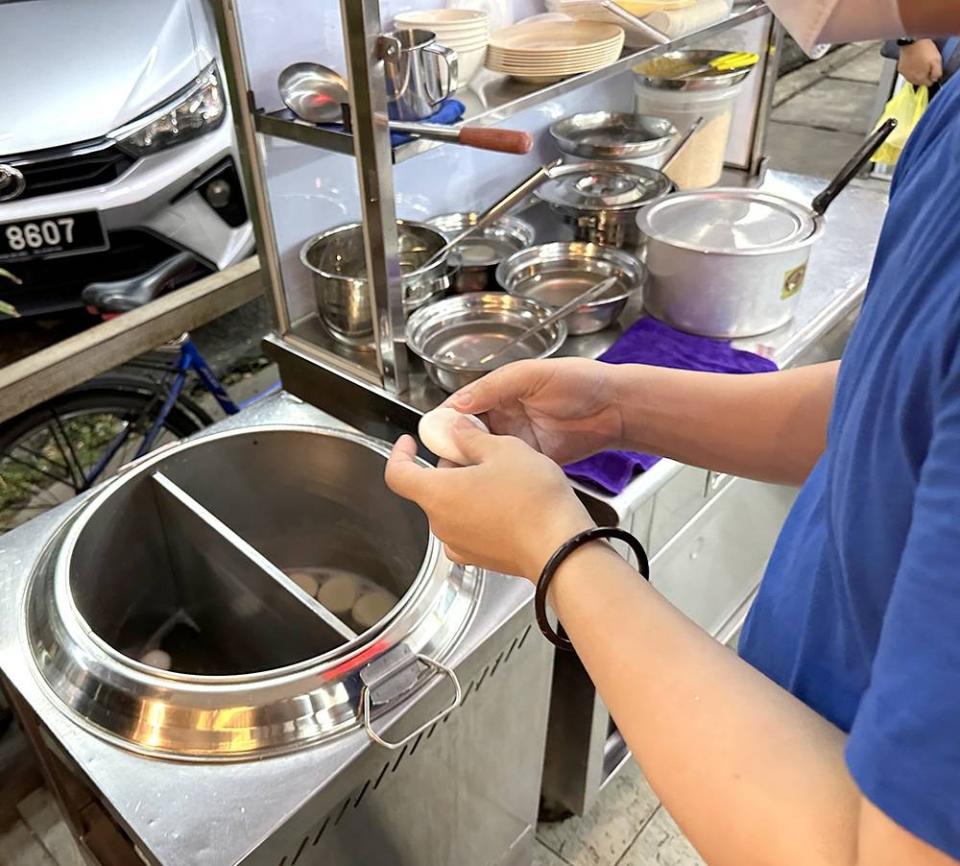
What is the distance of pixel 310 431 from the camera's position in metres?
1.31

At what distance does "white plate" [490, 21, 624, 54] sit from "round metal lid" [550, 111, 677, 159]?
0.32 metres

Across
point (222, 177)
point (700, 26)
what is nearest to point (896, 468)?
point (700, 26)

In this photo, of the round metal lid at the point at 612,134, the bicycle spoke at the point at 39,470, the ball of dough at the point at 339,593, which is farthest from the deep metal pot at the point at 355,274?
the bicycle spoke at the point at 39,470

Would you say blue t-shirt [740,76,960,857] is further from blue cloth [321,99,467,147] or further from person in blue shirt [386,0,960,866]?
blue cloth [321,99,467,147]

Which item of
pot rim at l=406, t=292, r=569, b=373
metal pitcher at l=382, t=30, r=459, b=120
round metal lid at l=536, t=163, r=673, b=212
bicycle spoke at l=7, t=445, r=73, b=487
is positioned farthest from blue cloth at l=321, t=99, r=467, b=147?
bicycle spoke at l=7, t=445, r=73, b=487

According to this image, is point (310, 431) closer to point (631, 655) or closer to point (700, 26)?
point (631, 655)

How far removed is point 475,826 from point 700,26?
4.54 feet

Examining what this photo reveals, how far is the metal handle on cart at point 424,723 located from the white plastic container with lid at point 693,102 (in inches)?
52.4

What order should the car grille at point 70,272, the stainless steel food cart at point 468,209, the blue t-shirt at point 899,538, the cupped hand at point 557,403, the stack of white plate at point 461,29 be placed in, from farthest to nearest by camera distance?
1. the car grille at point 70,272
2. the stack of white plate at point 461,29
3. the stainless steel food cart at point 468,209
4. the cupped hand at point 557,403
5. the blue t-shirt at point 899,538

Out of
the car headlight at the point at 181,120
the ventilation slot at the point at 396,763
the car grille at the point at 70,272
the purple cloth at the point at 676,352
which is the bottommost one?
the ventilation slot at the point at 396,763

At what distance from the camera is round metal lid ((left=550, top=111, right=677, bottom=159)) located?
5.78 feet

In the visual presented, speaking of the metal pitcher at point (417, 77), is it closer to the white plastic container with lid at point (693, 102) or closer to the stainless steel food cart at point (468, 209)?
the stainless steel food cart at point (468, 209)

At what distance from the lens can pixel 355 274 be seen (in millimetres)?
1388

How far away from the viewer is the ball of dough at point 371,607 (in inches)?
51.6
